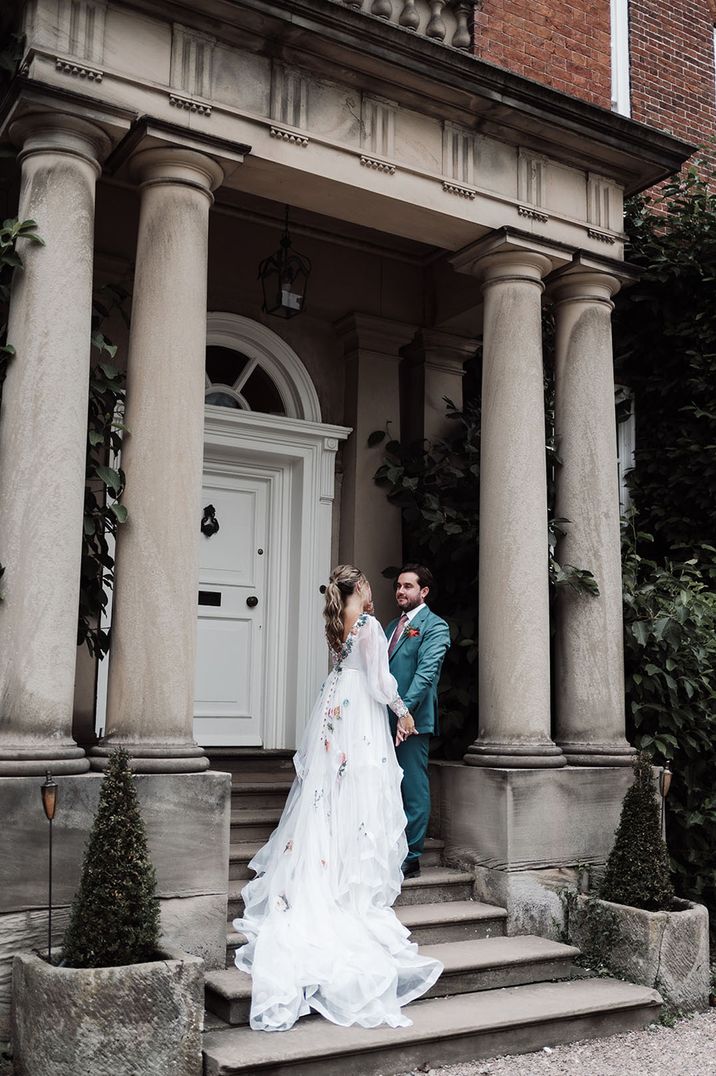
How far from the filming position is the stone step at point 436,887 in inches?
236

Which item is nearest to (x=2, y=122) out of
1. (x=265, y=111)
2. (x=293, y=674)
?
(x=265, y=111)

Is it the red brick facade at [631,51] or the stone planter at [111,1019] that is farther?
the red brick facade at [631,51]

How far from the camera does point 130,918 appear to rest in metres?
4.22

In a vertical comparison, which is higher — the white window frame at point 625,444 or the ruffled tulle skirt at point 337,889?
the white window frame at point 625,444

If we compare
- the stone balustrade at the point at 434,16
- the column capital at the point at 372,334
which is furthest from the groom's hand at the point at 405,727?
the stone balustrade at the point at 434,16

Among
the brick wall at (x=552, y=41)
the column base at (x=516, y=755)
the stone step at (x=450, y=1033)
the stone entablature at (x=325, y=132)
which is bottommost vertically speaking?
the stone step at (x=450, y=1033)

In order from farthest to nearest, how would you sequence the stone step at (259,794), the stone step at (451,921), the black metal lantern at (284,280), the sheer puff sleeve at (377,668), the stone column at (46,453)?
the black metal lantern at (284,280) < the stone step at (259,794) < the sheer puff sleeve at (377,668) < the stone step at (451,921) < the stone column at (46,453)

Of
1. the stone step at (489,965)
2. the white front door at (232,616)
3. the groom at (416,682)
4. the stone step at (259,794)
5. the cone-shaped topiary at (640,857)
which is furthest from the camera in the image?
the white front door at (232,616)

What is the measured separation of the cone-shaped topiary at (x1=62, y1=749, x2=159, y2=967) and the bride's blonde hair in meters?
1.86

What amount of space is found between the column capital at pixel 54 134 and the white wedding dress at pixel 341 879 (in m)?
2.86

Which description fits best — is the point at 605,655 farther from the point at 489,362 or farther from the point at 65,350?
the point at 65,350

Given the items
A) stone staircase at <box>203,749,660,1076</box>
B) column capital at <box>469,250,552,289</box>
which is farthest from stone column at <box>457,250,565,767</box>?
stone staircase at <box>203,749,660,1076</box>

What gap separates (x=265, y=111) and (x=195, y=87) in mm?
421

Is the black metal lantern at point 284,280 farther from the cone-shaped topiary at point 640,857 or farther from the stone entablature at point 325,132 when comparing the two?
the cone-shaped topiary at point 640,857
